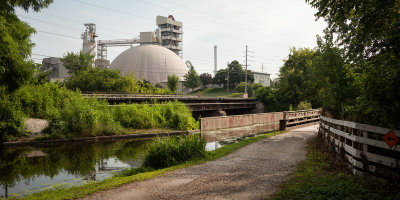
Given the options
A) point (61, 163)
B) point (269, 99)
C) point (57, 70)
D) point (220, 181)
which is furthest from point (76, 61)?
point (220, 181)

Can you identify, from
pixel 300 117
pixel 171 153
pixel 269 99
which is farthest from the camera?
pixel 269 99

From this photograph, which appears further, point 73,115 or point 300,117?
point 300,117

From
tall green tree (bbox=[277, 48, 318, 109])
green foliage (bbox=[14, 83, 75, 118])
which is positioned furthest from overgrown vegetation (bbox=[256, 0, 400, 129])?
tall green tree (bbox=[277, 48, 318, 109])

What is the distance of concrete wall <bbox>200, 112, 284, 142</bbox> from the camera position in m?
24.8

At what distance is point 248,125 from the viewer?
98.1 feet

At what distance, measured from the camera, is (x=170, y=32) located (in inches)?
6393

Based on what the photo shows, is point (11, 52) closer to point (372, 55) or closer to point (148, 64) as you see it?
point (372, 55)

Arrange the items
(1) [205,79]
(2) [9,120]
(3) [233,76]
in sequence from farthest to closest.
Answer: (1) [205,79]
(3) [233,76]
(2) [9,120]

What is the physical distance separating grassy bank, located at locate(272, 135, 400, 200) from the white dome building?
12557 centimetres

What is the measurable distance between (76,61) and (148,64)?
170ft

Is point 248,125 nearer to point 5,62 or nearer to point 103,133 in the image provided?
point 103,133

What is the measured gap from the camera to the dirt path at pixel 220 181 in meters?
7.33

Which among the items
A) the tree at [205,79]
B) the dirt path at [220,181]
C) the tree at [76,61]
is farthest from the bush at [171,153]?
the tree at [205,79]

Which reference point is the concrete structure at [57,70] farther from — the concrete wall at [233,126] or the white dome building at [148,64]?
the concrete wall at [233,126]
